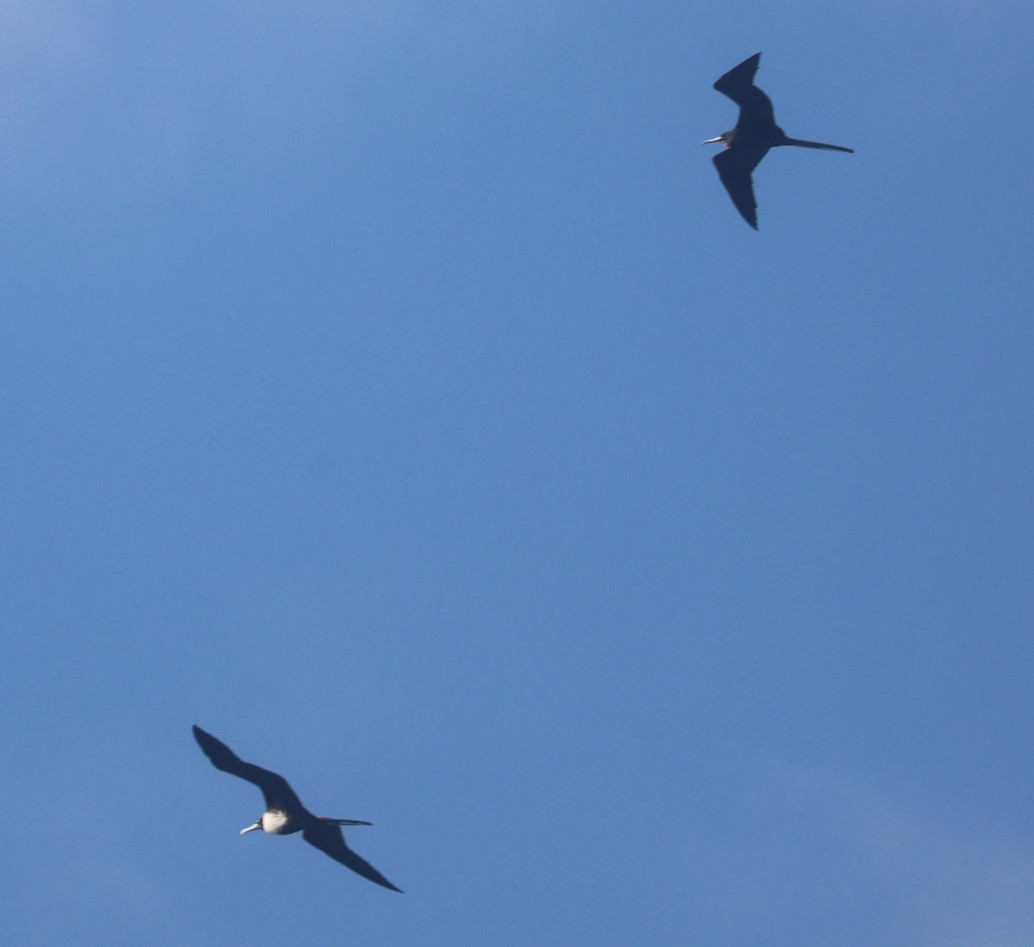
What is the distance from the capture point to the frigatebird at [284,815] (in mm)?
18250

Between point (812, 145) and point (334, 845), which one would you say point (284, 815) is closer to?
point (334, 845)

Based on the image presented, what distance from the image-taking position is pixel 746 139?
1944cm

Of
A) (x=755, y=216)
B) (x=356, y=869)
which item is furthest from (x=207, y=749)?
(x=755, y=216)

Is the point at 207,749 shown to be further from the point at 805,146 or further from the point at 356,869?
the point at 805,146

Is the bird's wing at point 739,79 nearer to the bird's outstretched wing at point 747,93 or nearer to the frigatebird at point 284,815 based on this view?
the bird's outstretched wing at point 747,93

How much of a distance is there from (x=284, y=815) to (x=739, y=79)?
9.76m

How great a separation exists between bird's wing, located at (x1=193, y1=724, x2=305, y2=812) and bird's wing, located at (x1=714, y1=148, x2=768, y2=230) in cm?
849

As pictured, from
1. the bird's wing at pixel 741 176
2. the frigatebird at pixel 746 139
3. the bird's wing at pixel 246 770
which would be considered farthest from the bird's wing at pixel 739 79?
the bird's wing at pixel 246 770

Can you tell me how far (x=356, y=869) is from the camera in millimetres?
18750

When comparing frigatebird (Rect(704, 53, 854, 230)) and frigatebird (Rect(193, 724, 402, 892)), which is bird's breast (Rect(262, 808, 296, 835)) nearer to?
frigatebird (Rect(193, 724, 402, 892))

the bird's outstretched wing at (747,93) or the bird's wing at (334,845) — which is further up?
the bird's outstretched wing at (747,93)

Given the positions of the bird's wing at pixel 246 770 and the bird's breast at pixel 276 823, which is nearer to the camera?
the bird's wing at pixel 246 770

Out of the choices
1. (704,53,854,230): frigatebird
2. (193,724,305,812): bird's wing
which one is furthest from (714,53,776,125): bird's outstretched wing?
(193,724,305,812): bird's wing

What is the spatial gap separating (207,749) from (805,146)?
9.44 metres
